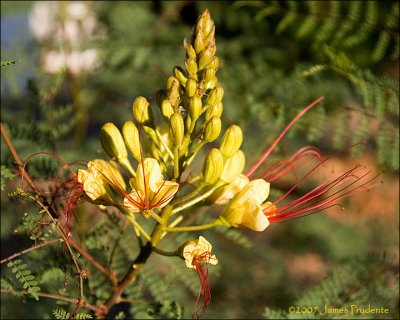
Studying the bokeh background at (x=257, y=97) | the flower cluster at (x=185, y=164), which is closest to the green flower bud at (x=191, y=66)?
the flower cluster at (x=185, y=164)

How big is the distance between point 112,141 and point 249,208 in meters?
0.47

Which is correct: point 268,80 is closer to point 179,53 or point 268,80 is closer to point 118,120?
point 179,53

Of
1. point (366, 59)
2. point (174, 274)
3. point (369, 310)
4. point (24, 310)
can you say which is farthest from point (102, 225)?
point (366, 59)

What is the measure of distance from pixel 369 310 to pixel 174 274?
0.73 meters

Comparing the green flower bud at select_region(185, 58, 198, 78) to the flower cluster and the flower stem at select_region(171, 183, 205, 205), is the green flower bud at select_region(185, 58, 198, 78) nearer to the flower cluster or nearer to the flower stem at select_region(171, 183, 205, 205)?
the flower cluster

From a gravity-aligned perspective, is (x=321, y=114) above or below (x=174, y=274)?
above

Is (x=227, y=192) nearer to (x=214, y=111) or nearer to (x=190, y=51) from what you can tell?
(x=214, y=111)

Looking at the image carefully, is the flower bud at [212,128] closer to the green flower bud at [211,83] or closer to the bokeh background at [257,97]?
the green flower bud at [211,83]

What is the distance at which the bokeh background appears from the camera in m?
2.32

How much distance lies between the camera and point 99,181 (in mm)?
1549

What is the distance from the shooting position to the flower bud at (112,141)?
1663mm

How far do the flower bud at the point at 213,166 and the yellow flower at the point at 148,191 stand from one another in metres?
0.14

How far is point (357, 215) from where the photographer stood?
12.1 ft

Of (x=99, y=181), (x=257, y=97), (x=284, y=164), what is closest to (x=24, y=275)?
(x=99, y=181)
